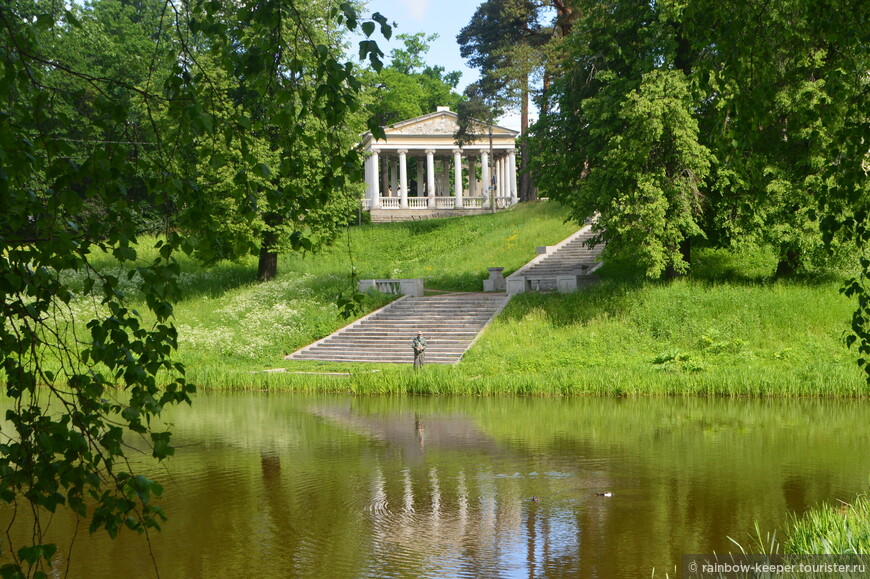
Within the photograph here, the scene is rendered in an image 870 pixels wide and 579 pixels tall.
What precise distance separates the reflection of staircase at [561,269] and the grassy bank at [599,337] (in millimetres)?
1053

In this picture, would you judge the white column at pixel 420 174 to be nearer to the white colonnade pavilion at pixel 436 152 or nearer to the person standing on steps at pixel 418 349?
the white colonnade pavilion at pixel 436 152

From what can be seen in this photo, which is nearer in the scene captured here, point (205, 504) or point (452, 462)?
point (205, 504)

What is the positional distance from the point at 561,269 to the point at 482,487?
985 inches

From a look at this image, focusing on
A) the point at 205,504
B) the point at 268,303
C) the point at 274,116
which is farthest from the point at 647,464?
the point at 268,303

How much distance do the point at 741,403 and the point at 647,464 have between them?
7.68m

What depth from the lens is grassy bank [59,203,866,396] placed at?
25016mm

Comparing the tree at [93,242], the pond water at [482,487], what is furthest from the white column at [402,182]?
the tree at [93,242]

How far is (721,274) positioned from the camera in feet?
111

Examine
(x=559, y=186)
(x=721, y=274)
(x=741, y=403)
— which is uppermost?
(x=559, y=186)

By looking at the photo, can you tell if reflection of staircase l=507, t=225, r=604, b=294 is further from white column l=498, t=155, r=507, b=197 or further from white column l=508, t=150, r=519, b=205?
white column l=498, t=155, r=507, b=197

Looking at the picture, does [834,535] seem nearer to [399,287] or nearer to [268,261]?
[399,287]

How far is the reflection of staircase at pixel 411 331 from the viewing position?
31.5 meters

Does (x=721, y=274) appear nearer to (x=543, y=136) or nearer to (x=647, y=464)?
(x=543, y=136)

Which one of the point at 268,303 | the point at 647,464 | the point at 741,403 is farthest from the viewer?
the point at 268,303
